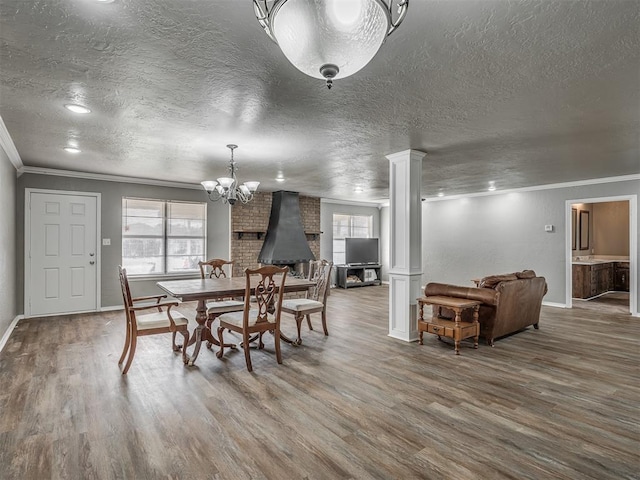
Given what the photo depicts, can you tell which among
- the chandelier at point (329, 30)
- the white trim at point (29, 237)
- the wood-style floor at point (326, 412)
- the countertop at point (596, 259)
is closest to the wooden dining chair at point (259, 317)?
the wood-style floor at point (326, 412)

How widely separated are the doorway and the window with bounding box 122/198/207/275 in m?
7.25

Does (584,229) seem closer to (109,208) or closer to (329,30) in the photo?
(329,30)

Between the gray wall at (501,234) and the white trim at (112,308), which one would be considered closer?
the white trim at (112,308)

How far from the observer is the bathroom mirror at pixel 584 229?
328 inches

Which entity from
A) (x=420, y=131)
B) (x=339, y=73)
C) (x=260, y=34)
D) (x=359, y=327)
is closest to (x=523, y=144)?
(x=420, y=131)

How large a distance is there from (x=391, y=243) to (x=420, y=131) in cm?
153

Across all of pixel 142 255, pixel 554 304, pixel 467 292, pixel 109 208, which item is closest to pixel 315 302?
pixel 467 292

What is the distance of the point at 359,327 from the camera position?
5117 mm

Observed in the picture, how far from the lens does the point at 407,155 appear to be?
4.40m

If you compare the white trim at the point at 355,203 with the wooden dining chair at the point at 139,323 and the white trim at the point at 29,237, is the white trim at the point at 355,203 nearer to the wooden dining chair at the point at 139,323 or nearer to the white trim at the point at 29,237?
the white trim at the point at 29,237

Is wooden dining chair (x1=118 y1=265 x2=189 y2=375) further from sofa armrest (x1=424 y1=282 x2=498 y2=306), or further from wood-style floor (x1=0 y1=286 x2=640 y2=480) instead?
sofa armrest (x1=424 y1=282 x2=498 y2=306)

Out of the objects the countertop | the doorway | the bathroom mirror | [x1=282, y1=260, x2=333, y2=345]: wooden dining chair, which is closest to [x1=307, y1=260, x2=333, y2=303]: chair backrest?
[x1=282, y1=260, x2=333, y2=345]: wooden dining chair

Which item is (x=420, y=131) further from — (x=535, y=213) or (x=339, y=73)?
(x=535, y=213)

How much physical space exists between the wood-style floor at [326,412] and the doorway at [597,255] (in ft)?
10.2
